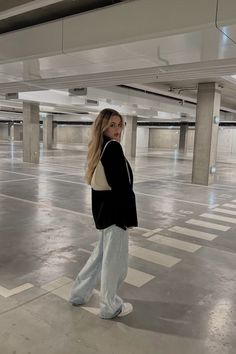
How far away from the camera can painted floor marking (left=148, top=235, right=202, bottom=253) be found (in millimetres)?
4469

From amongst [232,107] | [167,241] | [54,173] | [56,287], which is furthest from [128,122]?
[56,287]

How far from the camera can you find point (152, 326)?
8.41ft

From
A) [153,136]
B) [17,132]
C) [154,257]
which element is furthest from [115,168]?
[17,132]

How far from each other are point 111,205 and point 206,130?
8.54 m

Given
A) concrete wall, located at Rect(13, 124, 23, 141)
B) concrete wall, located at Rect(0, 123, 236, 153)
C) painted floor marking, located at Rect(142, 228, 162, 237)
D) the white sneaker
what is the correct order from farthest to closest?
concrete wall, located at Rect(13, 124, 23, 141), concrete wall, located at Rect(0, 123, 236, 153), painted floor marking, located at Rect(142, 228, 162, 237), the white sneaker

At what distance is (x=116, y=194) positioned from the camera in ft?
7.91

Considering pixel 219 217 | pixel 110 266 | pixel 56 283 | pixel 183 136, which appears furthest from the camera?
pixel 183 136

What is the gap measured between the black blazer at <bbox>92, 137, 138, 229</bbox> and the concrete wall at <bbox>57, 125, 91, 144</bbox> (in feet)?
133

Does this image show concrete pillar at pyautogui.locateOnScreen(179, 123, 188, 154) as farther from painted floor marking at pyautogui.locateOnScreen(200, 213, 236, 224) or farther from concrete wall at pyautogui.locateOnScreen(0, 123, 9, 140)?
concrete wall at pyautogui.locateOnScreen(0, 123, 9, 140)

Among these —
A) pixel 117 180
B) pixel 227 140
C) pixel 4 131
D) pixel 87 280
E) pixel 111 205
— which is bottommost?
pixel 87 280

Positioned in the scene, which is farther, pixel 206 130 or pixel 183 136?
pixel 183 136

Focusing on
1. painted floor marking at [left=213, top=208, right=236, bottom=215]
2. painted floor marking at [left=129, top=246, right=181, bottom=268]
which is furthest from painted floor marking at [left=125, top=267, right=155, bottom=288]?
painted floor marking at [left=213, top=208, right=236, bottom=215]

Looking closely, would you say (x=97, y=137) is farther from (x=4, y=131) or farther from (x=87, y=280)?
(x=4, y=131)

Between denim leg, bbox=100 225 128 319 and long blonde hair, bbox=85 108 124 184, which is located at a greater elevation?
long blonde hair, bbox=85 108 124 184
